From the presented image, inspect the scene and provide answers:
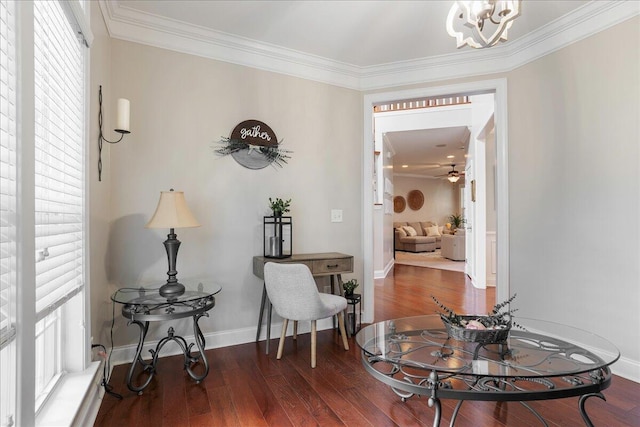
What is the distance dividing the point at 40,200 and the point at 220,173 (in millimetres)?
1737

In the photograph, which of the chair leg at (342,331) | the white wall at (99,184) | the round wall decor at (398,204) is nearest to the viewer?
the white wall at (99,184)

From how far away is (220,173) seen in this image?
3025 mm

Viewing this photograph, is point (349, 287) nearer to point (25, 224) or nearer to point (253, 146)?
point (253, 146)

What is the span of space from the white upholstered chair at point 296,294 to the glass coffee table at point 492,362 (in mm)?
649

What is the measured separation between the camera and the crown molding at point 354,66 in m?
2.62

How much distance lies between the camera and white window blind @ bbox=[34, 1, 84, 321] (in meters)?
1.32

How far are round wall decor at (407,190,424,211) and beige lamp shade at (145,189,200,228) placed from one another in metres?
11.3

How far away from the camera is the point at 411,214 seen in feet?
42.7

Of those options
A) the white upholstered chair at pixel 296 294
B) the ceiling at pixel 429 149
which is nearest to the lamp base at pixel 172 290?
the white upholstered chair at pixel 296 294

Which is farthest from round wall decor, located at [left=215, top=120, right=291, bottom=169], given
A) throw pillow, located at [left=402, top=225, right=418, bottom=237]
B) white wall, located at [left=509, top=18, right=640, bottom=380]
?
throw pillow, located at [left=402, top=225, right=418, bottom=237]

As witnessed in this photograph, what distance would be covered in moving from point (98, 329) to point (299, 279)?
1317 mm

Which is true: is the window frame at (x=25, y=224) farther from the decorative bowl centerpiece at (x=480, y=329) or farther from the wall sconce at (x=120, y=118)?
the decorative bowl centerpiece at (x=480, y=329)

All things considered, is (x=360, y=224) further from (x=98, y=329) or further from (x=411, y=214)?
(x=411, y=214)

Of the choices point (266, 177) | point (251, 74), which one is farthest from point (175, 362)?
point (251, 74)
